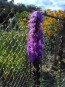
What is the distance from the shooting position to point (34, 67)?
418cm

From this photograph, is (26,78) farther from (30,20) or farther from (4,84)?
(30,20)

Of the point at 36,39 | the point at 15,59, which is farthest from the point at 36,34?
the point at 15,59

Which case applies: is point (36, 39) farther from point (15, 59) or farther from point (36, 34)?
point (15, 59)

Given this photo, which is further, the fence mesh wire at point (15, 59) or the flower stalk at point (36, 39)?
the fence mesh wire at point (15, 59)

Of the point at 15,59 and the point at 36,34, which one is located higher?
the point at 36,34

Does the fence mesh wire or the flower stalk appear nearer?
the flower stalk

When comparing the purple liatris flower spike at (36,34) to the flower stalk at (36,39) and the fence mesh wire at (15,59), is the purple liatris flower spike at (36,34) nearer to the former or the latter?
the flower stalk at (36,39)

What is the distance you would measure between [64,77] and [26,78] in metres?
1.26

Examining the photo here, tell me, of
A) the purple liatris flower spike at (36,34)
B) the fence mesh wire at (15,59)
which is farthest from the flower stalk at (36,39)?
the fence mesh wire at (15,59)

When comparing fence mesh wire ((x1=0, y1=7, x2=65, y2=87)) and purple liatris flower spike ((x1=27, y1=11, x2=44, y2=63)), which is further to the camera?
fence mesh wire ((x1=0, y1=7, x2=65, y2=87))

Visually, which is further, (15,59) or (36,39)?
(15,59)

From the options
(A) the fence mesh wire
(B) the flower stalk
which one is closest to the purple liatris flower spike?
(B) the flower stalk

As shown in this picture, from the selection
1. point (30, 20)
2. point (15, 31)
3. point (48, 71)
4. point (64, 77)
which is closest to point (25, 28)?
point (15, 31)

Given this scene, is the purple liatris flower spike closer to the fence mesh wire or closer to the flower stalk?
the flower stalk
